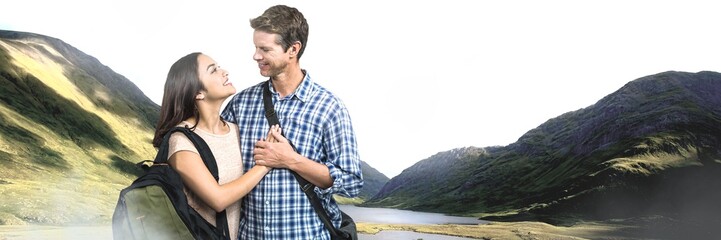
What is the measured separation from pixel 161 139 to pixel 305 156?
3.87ft

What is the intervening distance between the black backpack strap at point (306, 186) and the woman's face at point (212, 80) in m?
0.39

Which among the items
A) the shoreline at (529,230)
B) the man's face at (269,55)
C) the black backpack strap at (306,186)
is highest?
the man's face at (269,55)

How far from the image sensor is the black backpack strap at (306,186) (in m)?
5.36

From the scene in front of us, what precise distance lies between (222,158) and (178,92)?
64 cm

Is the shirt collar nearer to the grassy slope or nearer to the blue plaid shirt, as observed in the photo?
the blue plaid shirt

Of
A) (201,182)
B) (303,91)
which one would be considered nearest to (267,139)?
(303,91)

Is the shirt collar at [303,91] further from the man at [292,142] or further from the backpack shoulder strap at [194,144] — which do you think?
the backpack shoulder strap at [194,144]

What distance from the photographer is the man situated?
532cm

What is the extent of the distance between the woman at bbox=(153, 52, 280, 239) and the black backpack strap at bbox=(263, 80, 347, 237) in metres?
0.20

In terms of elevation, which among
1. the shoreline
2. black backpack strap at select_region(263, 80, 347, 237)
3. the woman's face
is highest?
the woman's face

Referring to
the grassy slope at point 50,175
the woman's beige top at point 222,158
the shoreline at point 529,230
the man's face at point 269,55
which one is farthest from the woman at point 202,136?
the grassy slope at point 50,175

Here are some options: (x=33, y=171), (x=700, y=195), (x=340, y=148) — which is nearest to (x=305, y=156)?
(x=340, y=148)

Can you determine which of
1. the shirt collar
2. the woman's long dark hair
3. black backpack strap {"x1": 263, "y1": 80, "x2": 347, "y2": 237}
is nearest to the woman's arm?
the woman's long dark hair

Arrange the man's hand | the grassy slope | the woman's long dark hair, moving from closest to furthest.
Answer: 1. the woman's long dark hair
2. the man's hand
3. the grassy slope
